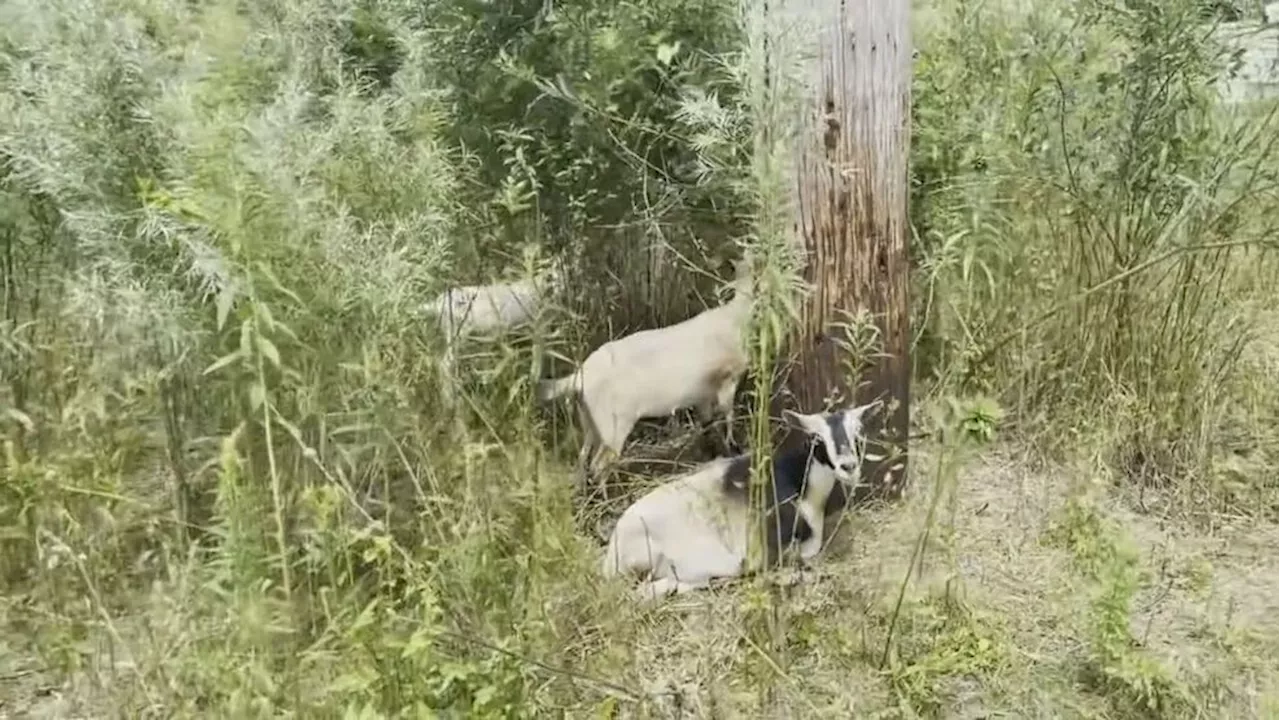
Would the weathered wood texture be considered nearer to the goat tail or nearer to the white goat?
the white goat

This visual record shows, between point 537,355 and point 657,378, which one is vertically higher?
point 537,355

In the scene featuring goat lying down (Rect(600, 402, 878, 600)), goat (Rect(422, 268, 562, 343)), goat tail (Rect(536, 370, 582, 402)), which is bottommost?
goat lying down (Rect(600, 402, 878, 600))

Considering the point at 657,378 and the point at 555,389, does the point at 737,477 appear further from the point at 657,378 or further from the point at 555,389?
the point at 555,389

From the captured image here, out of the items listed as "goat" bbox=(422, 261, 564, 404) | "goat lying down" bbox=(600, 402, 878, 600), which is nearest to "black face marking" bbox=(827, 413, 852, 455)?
"goat lying down" bbox=(600, 402, 878, 600)

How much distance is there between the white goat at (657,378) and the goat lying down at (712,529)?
1.39 ft

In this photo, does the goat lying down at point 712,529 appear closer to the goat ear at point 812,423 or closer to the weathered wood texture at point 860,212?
the goat ear at point 812,423

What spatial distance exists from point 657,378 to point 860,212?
730 mm

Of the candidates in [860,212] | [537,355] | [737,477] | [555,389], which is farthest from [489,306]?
[860,212]

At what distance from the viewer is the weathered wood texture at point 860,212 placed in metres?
3.28

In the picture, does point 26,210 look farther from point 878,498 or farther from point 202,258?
point 878,498

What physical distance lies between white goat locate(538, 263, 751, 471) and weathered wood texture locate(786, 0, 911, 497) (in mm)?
258

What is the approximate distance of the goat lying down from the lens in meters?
3.16

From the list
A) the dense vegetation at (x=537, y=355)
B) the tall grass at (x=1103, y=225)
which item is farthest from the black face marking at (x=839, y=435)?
the tall grass at (x=1103, y=225)

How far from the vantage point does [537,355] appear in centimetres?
324
